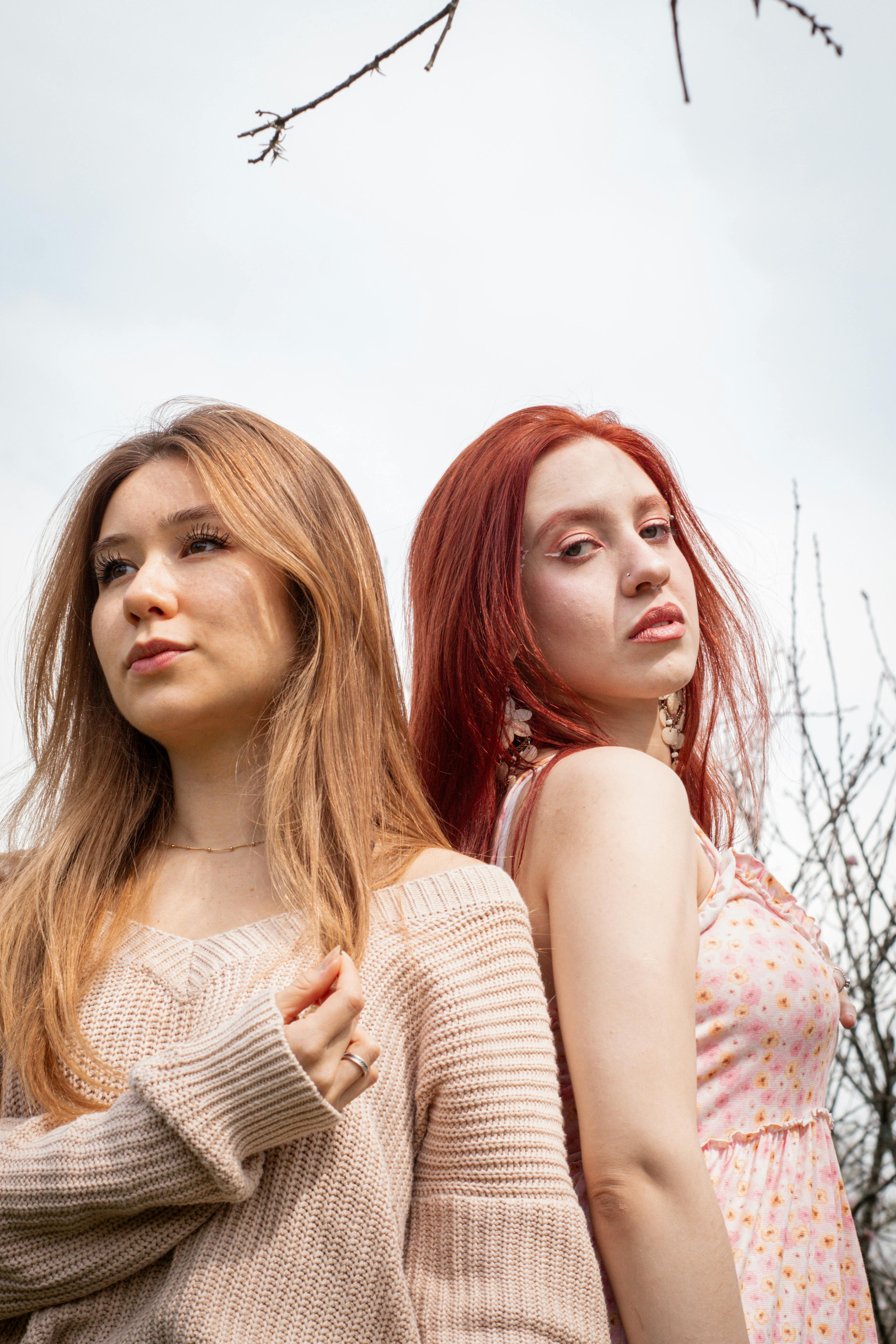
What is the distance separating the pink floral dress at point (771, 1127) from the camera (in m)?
1.70

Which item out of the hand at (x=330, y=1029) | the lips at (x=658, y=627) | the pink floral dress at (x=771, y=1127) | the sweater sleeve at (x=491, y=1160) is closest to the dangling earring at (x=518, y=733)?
the pink floral dress at (x=771, y=1127)

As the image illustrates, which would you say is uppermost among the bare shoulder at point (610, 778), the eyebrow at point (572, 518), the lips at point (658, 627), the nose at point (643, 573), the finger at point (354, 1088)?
the eyebrow at point (572, 518)

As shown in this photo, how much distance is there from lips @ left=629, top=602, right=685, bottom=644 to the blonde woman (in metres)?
0.46

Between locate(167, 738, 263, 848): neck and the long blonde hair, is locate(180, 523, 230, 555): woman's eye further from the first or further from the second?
locate(167, 738, 263, 848): neck

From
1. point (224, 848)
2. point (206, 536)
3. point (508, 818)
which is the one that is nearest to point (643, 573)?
point (508, 818)

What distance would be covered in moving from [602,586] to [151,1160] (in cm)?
122

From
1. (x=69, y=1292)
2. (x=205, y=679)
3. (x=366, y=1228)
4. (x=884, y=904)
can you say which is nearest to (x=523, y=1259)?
(x=366, y=1228)

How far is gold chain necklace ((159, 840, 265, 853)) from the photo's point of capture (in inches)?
71.8

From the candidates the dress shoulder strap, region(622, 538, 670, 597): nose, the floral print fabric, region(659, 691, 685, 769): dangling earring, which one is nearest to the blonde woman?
the dress shoulder strap

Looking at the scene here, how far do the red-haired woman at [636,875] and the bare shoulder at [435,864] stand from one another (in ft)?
0.42

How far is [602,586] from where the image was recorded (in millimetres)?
2061

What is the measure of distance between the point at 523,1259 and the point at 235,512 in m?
1.18

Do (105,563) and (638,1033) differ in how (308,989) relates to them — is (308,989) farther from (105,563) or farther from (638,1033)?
(105,563)

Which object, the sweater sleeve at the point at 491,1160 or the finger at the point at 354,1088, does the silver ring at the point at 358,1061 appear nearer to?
the finger at the point at 354,1088
